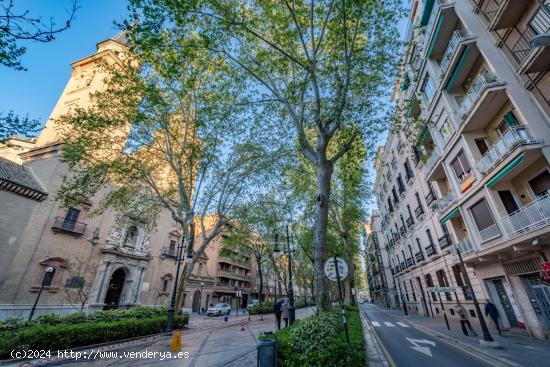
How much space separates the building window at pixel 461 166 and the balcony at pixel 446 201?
1331mm

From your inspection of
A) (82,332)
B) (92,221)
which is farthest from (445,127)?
(92,221)

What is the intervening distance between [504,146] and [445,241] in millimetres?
8895

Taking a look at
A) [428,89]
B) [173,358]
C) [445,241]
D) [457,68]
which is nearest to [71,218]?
[173,358]

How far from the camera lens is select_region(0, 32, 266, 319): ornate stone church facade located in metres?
16.1

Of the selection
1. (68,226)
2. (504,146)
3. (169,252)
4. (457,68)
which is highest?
(457,68)

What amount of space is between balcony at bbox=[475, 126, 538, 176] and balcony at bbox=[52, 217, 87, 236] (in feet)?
91.6

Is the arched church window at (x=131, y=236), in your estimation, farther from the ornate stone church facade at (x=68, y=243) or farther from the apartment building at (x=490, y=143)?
the apartment building at (x=490, y=143)

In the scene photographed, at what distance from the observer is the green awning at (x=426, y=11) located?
14.4 meters

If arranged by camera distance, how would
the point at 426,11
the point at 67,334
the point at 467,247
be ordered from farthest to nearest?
the point at 426,11 → the point at 467,247 → the point at 67,334

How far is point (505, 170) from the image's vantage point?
9.94 metres

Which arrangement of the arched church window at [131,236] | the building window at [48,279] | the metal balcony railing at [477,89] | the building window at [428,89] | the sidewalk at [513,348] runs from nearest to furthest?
the sidewalk at [513,348], the metal balcony railing at [477,89], the building window at [428,89], the building window at [48,279], the arched church window at [131,236]

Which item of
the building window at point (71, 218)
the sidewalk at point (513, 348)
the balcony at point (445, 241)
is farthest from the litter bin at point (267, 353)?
the building window at point (71, 218)

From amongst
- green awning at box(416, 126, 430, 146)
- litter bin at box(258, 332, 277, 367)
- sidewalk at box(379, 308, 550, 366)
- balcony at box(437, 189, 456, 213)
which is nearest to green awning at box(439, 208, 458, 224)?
balcony at box(437, 189, 456, 213)

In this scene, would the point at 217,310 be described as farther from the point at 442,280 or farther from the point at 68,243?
the point at 442,280
